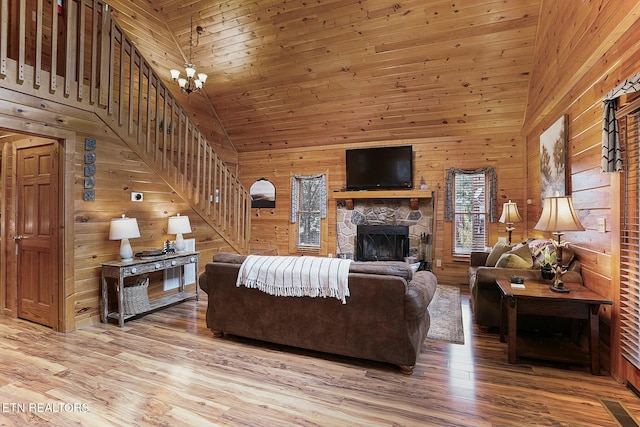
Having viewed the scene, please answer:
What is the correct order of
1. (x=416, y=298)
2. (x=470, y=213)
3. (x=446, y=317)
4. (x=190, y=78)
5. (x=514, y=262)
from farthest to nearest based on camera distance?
(x=470, y=213), (x=190, y=78), (x=446, y=317), (x=514, y=262), (x=416, y=298)

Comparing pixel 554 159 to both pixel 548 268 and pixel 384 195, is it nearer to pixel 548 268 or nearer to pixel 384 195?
pixel 548 268

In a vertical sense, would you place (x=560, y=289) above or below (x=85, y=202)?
below

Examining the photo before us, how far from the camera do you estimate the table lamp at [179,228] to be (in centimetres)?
457

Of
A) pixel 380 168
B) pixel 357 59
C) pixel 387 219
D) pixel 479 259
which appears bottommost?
pixel 479 259

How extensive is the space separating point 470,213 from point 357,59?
11.0 ft

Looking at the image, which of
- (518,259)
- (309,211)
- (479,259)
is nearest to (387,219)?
(309,211)

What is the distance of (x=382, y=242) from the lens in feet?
21.4

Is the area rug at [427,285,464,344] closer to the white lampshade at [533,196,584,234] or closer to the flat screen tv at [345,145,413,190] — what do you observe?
the white lampshade at [533,196,584,234]

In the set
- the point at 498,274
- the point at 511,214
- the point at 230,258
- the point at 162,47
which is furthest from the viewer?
the point at 162,47

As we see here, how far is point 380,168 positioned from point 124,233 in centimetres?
448

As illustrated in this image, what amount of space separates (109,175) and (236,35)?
3.03 metres

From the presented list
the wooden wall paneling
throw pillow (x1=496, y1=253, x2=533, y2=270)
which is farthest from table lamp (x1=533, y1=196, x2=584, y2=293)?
the wooden wall paneling

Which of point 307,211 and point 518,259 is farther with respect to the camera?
point 307,211

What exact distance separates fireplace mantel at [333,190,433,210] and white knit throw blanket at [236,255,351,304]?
359cm
